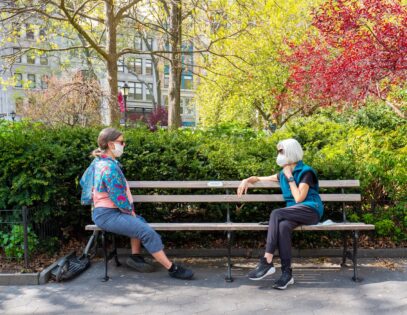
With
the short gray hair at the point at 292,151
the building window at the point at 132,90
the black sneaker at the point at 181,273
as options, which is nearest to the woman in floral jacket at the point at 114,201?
the black sneaker at the point at 181,273

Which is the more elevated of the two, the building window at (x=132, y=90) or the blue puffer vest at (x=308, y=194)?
the building window at (x=132, y=90)

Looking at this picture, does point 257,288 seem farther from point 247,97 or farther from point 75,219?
point 247,97

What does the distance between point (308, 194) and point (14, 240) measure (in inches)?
138

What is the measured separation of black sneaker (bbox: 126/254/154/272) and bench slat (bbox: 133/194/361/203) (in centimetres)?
68

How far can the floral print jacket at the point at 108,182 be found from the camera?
428cm

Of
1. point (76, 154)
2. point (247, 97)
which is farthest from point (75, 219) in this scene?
point (247, 97)

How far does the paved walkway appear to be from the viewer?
3.66 m

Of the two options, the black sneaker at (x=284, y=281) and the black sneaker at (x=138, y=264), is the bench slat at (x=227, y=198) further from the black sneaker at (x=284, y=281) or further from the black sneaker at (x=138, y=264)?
the black sneaker at (x=284, y=281)

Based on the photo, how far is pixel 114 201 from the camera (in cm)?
429

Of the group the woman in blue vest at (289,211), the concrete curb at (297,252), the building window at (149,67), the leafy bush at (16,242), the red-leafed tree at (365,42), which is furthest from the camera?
the building window at (149,67)

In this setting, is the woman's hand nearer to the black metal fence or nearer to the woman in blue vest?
the woman in blue vest

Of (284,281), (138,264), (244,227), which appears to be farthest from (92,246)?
(284,281)

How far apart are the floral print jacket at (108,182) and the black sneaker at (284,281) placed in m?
1.78

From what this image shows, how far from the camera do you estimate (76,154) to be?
503 centimetres
